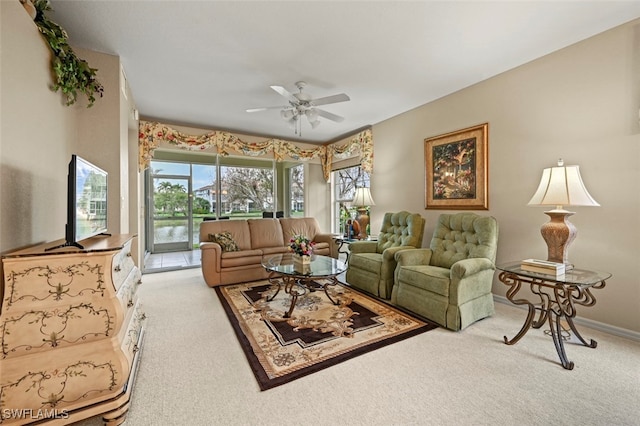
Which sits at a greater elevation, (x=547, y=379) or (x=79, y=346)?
(x=79, y=346)

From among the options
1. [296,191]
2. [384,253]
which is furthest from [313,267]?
[296,191]

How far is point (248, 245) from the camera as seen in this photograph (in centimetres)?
455

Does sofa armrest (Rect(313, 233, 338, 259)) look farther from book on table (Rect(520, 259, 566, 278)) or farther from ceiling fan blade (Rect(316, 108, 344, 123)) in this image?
book on table (Rect(520, 259, 566, 278))

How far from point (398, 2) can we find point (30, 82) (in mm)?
2627

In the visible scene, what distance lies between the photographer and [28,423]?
1.26m

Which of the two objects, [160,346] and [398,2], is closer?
[398,2]

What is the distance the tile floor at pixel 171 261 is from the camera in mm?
4853

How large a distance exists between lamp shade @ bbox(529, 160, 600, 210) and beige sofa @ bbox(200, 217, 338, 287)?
2868 mm

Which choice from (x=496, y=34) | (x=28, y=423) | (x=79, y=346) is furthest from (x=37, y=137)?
(x=496, y=34)

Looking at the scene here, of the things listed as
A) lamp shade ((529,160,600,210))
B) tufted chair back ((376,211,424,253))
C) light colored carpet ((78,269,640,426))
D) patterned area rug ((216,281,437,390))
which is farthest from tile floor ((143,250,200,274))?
lamp shade ((529,160,600,210))

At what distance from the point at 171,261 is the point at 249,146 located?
9.55 ft

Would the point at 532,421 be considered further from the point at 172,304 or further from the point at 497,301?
the point at 172,304

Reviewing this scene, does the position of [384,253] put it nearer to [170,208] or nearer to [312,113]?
[312,113]

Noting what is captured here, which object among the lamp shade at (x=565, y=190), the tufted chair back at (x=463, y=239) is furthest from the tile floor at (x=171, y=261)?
the lamp shade at (x=565, y=190)
